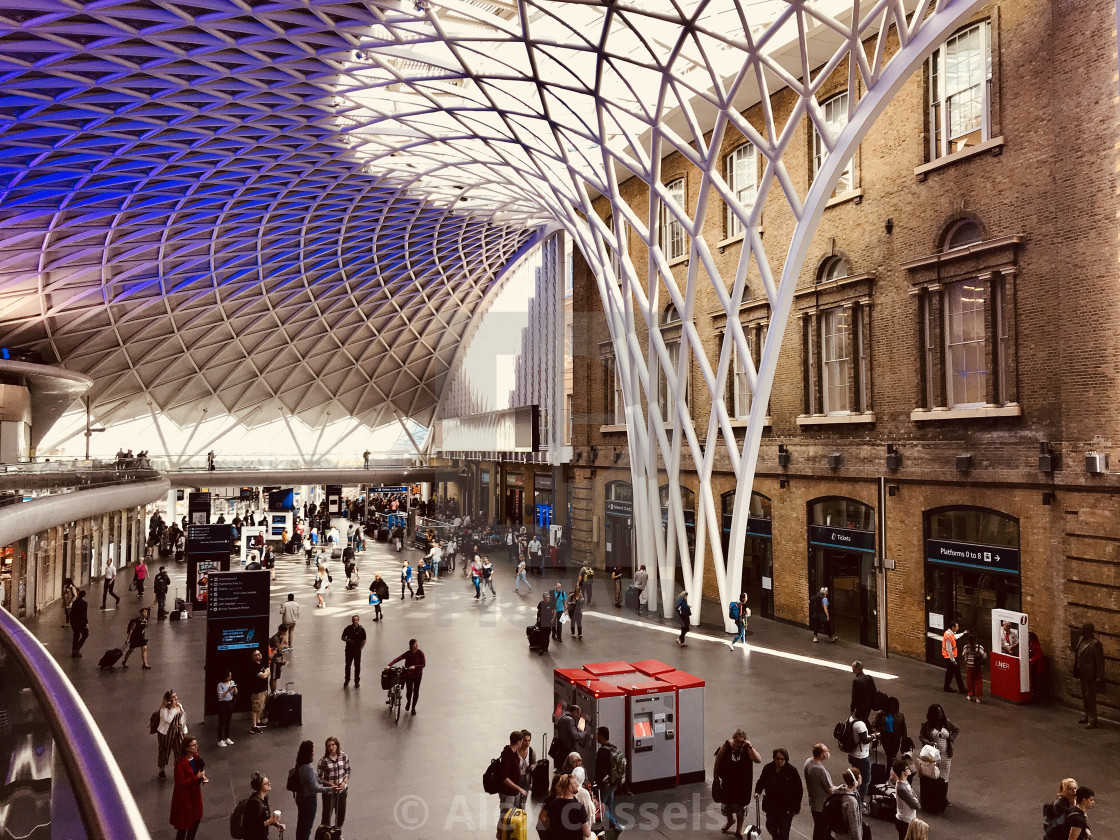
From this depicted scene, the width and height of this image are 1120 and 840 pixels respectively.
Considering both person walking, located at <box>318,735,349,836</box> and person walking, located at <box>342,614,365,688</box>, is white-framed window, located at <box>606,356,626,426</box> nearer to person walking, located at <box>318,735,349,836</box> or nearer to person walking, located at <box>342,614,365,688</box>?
person walking, located at <box>342,614,365,688</box>

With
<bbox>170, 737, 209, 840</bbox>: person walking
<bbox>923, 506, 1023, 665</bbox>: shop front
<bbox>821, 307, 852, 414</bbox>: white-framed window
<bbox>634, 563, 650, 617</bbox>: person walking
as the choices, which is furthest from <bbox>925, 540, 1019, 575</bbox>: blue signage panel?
<bbox>170, 737, 209, 840</bbox>: person walking

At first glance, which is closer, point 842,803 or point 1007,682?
point 842,803

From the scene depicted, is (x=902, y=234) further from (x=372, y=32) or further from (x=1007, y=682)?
(x=372, y=32)

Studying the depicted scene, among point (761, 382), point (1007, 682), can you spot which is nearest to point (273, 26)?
point (761, 382)

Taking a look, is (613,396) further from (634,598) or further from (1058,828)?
(1058,828)

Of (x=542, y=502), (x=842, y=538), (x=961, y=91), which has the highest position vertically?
(x=961, y=91)

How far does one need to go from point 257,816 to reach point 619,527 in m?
25.0

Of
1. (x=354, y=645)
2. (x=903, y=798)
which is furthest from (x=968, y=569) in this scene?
(x=354, y=645)

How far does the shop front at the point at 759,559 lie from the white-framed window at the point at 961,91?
11384 mm

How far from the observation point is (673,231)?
2961cm

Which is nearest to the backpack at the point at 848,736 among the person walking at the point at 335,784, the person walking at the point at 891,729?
the person walking at the point at 891,729

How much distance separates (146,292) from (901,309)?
44655 mm

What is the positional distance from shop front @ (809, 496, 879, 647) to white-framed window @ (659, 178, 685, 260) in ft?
38.7

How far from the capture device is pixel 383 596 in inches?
915
